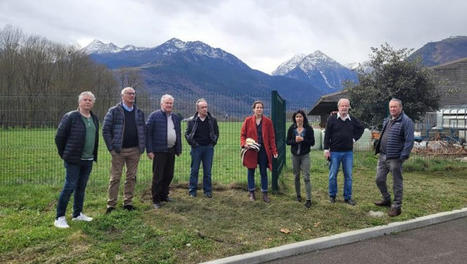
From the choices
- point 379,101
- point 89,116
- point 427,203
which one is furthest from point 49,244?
point 379,101

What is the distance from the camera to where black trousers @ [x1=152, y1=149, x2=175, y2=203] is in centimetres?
615

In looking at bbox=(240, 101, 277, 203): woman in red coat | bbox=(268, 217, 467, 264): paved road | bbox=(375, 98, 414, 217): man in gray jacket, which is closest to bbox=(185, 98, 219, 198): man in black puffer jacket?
bbox=(240, 101, 277, 203): woman in red coat

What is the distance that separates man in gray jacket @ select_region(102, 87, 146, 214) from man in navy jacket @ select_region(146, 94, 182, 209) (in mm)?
270

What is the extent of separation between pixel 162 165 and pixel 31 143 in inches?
161

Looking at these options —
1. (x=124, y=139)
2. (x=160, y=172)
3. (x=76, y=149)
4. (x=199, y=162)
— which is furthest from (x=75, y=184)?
(x=199, y=162)

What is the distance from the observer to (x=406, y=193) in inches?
310

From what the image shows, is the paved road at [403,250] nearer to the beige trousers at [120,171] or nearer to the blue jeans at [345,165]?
the blue jeans at [345,165]

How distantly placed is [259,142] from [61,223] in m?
3.46

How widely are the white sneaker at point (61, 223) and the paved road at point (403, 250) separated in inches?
115

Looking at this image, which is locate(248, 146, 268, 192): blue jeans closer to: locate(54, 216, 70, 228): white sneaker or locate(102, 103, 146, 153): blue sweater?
locate(102, 103, 146, 153): blue sweater

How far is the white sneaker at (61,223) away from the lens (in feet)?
16.4

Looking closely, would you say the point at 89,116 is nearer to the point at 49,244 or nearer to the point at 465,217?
the point at 49,244

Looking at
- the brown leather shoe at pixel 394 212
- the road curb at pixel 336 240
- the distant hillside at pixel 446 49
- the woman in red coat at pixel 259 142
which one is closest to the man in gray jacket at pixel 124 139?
the woman in red coat at pixel 259 142

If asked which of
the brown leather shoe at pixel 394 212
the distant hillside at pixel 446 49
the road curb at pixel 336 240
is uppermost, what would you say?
the distant hillside at pixel 446 49
